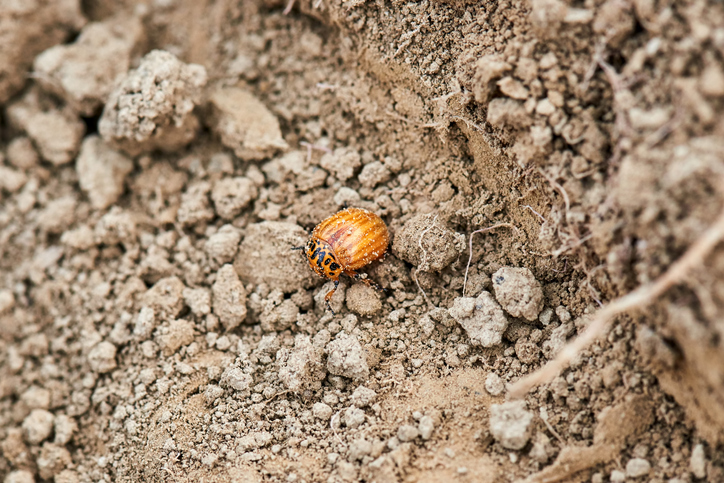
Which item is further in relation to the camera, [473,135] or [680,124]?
[473,135]

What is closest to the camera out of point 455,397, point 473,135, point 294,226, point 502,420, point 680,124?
point 680,124

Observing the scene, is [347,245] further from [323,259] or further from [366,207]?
[366,207]

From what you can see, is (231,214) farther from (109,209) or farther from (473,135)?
(473,135)

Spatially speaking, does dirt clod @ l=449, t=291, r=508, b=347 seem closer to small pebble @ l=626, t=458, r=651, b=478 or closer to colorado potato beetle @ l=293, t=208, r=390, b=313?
colorado potato beetle @ l=293, t=208, r=390, b=313

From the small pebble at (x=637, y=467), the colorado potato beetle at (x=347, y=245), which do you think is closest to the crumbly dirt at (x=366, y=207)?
the small pebble at (x=637, y=467)

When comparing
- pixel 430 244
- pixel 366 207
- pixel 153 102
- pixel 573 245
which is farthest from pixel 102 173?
pixel 573 245

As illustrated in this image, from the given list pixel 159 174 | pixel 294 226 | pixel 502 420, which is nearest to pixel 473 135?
pixel 294 226

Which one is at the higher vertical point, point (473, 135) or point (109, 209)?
point (473, 135)
